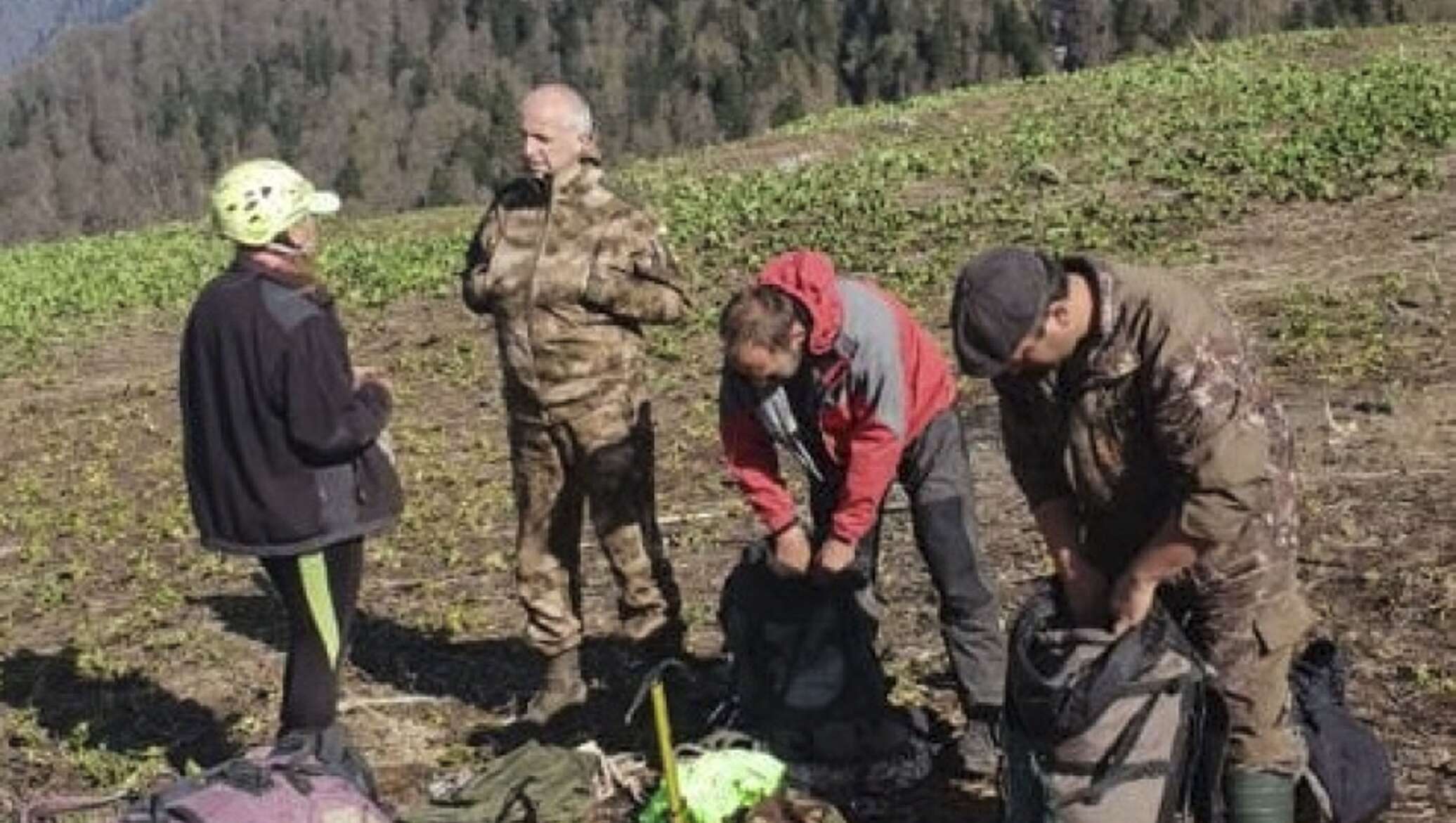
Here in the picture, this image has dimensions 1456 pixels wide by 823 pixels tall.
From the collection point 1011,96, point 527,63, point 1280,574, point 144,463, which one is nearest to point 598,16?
point 527,63

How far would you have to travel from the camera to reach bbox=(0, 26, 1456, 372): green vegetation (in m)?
15.5

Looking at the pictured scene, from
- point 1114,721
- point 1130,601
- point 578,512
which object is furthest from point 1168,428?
point 578,512

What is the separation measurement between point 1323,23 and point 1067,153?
44.7 metres

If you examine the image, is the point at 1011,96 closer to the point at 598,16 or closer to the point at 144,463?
the point at 144,463

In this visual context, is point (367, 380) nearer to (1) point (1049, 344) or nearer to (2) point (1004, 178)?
(1) point (1049, 344)

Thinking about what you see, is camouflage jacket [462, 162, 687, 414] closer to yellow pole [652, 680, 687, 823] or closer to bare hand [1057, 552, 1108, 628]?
yellow pole [652, 680, 687, 823]

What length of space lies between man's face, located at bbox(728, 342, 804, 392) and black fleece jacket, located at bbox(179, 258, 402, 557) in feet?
3.80

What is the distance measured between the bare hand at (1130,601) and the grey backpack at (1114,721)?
1.3 inches

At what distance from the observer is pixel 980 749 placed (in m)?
6.14

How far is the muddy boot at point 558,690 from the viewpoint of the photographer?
278 inches

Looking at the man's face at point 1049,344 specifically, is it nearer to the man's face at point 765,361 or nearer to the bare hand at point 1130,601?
the bare hand at point 1130,601

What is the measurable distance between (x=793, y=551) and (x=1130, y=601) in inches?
58.2

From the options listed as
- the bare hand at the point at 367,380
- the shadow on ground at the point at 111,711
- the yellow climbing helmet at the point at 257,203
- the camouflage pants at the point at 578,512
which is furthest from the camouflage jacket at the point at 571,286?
the shadow on ground at the point at 111,711

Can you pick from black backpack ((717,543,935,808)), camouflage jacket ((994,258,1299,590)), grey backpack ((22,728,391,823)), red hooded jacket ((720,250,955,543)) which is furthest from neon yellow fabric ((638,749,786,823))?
camouflage jacket ((994,258,1299,590))
